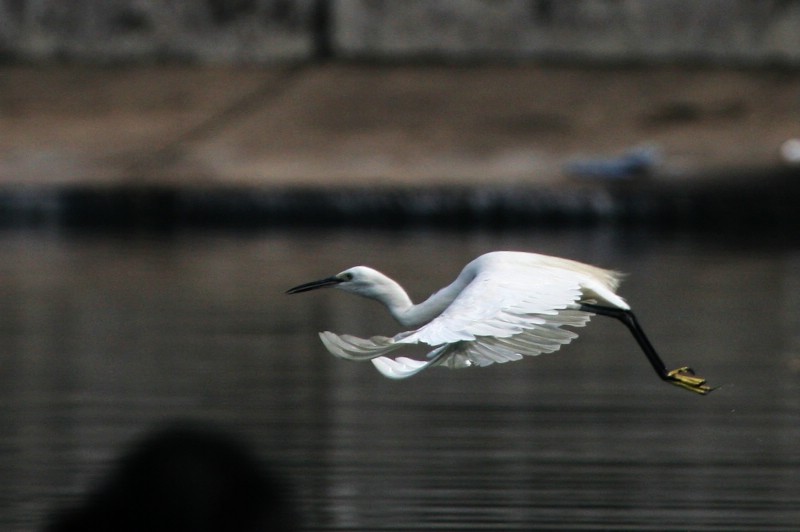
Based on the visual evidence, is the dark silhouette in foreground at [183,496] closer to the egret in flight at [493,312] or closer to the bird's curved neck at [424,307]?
the egret in flight at [493,312]

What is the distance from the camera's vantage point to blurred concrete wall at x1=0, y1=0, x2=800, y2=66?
2964 cm

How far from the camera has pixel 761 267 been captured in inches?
746

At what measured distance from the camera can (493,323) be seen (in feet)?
21.4

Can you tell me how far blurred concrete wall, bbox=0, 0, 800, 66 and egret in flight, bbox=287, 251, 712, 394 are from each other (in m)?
21.9

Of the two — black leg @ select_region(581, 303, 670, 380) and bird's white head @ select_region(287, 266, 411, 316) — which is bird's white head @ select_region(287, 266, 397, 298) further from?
black leg @ select_region(581, 303, 670, 380)

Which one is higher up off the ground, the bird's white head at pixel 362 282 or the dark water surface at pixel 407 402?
the bird's white head at pixel 362 282

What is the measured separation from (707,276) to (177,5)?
1447 centimetres

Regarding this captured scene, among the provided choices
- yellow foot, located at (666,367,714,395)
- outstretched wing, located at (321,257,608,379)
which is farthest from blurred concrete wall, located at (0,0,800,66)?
outstretched wing, located at (321,257,608,379)

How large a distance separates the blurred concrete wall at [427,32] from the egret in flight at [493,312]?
2192cm

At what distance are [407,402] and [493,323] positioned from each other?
3.75 meters

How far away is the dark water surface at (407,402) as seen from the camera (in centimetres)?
721

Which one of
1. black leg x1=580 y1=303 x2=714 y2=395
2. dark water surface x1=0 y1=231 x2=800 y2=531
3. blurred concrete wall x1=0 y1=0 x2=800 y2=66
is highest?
blurred concrete wall x1=0 y1=0 x2=800 y2=66

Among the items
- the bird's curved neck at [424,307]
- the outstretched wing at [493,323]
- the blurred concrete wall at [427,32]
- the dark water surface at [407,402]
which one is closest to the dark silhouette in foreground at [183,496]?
the outstretched wing at [493,323]

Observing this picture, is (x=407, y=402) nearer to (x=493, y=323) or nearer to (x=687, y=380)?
(x=687, y=380)
